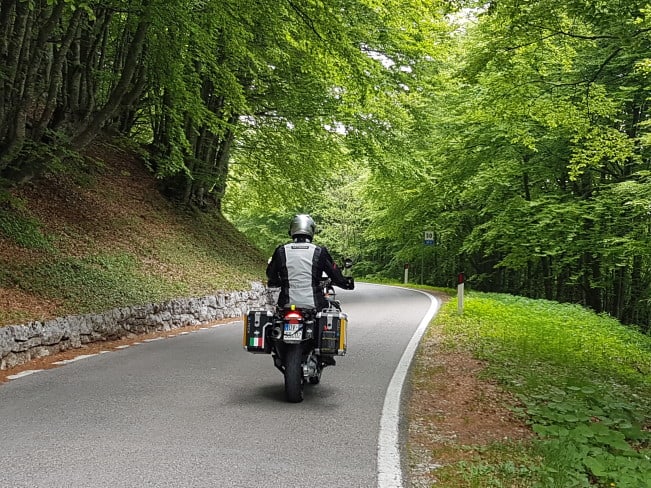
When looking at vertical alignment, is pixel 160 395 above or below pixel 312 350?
below

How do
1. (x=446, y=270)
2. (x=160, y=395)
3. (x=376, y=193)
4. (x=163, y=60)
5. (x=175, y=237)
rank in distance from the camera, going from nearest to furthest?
(x=160, y=395)
(x=163, y=60)
(x=175, y=237)
(x=376, y=193)
(x=446, y=270)

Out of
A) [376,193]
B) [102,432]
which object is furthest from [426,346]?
[376,193]

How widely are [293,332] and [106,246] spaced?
8861mm

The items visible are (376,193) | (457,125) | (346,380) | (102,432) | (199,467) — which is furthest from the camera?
(376,193)

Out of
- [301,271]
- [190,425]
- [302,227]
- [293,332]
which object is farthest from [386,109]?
[190,425]

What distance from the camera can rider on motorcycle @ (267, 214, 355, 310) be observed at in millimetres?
6125

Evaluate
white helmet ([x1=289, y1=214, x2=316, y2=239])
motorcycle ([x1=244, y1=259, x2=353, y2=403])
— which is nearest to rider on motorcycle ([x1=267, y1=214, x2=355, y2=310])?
white helmet ([x1=289, y1=214, x2=316, y2=239])

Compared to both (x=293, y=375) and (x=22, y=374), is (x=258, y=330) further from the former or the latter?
(x=22, y=374)

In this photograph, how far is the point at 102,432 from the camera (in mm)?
4629

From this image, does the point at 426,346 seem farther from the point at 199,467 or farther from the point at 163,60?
the point at 163,60

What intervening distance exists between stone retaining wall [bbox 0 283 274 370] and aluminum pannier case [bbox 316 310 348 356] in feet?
14.5

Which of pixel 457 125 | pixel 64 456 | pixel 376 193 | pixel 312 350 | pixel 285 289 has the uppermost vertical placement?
pixel 457 125

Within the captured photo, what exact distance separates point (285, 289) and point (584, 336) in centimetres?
993

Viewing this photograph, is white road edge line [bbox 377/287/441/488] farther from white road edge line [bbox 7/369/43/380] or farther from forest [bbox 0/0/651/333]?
forest [bbox 0/0/651/333]
